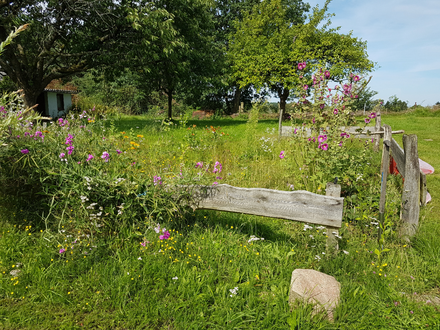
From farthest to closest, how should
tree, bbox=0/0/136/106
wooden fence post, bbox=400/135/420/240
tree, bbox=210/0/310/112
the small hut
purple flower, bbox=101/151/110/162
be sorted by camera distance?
1. tree, bbox=210/0/310/112
2. the small hut
3. tree, bbox=0/0/136/106
4. wooden fence post, bbox=400/135/420/240
5. purple flower, bbox=101/151/110/162

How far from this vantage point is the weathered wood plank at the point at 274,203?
108 inches

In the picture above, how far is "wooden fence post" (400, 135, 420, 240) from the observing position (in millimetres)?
3387

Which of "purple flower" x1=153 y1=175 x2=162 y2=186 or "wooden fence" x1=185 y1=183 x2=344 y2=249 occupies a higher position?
"purple flower" x1=153 y1=175 x2=162 y2=186

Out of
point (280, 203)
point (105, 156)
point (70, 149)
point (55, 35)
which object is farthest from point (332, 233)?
point (55, 35)

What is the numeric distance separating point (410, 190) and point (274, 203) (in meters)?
1.90

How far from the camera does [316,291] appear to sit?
236 centimetres

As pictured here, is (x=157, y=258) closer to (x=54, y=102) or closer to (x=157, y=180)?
(x=157, y=180)

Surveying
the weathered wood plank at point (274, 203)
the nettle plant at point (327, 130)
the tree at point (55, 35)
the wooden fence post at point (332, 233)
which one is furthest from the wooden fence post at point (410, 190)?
the tree at point (55, 35)

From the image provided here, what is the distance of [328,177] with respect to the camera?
13.0ft

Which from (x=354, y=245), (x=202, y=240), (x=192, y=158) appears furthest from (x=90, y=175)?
(x=192, y=158)

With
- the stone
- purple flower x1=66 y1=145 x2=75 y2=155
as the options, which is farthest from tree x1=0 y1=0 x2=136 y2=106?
the stone

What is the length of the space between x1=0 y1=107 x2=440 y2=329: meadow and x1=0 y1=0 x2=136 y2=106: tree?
9501 mm

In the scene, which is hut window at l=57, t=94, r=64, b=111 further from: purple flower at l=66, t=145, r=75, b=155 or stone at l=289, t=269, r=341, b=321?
stone at l=289, t=269, r=341, b=321

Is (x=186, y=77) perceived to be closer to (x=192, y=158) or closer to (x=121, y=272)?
(x=192, y=158)
